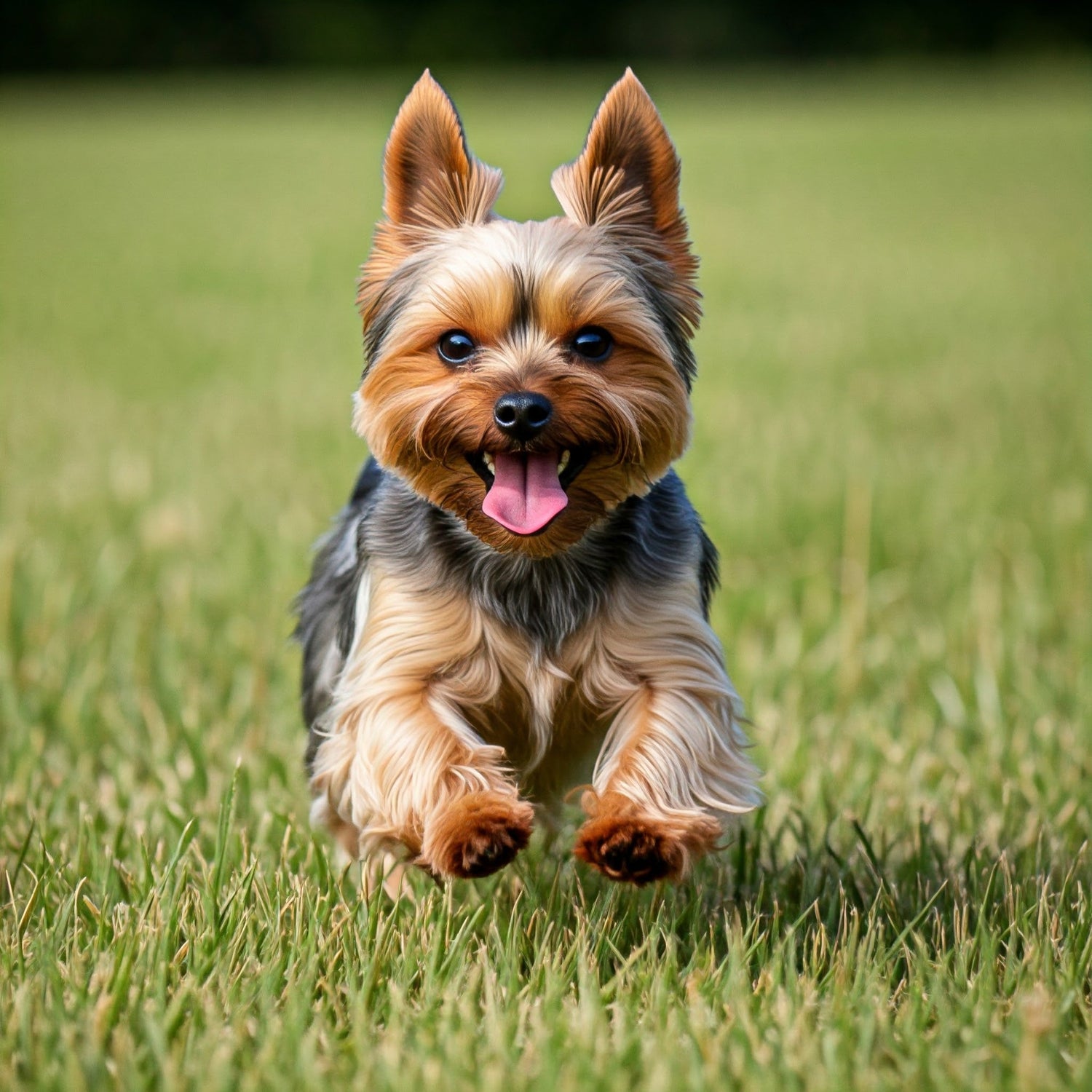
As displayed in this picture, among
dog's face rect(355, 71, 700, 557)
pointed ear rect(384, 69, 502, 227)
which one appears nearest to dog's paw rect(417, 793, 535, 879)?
dog's face rect(355, 71, 700, 557)

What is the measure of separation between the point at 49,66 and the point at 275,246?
34.2 metres

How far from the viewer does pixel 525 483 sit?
2.76m

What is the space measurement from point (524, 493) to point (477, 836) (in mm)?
615

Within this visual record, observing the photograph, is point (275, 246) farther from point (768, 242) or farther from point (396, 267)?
point (396, 267)

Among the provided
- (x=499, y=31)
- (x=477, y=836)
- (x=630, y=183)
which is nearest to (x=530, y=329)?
(x=630, y=183)

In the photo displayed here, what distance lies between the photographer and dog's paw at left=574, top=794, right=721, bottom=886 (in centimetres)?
259

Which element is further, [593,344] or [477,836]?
[593,344]

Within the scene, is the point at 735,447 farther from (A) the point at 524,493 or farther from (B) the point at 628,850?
(B) the point at 628,850

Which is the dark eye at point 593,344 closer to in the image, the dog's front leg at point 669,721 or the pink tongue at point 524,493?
the pink tongue at point 524,493

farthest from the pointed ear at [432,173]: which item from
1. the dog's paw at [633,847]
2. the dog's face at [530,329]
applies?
the dog's paw at [633,847]

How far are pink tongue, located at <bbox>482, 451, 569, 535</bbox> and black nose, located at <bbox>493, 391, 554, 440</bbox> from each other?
8 cm

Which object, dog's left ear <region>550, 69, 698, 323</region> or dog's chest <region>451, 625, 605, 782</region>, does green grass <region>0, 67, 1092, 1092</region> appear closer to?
dog's chest <region>451, 625, 605, 782</region>

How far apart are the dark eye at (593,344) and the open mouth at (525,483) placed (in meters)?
0.18

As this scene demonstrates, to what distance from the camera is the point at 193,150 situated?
2588 cm
